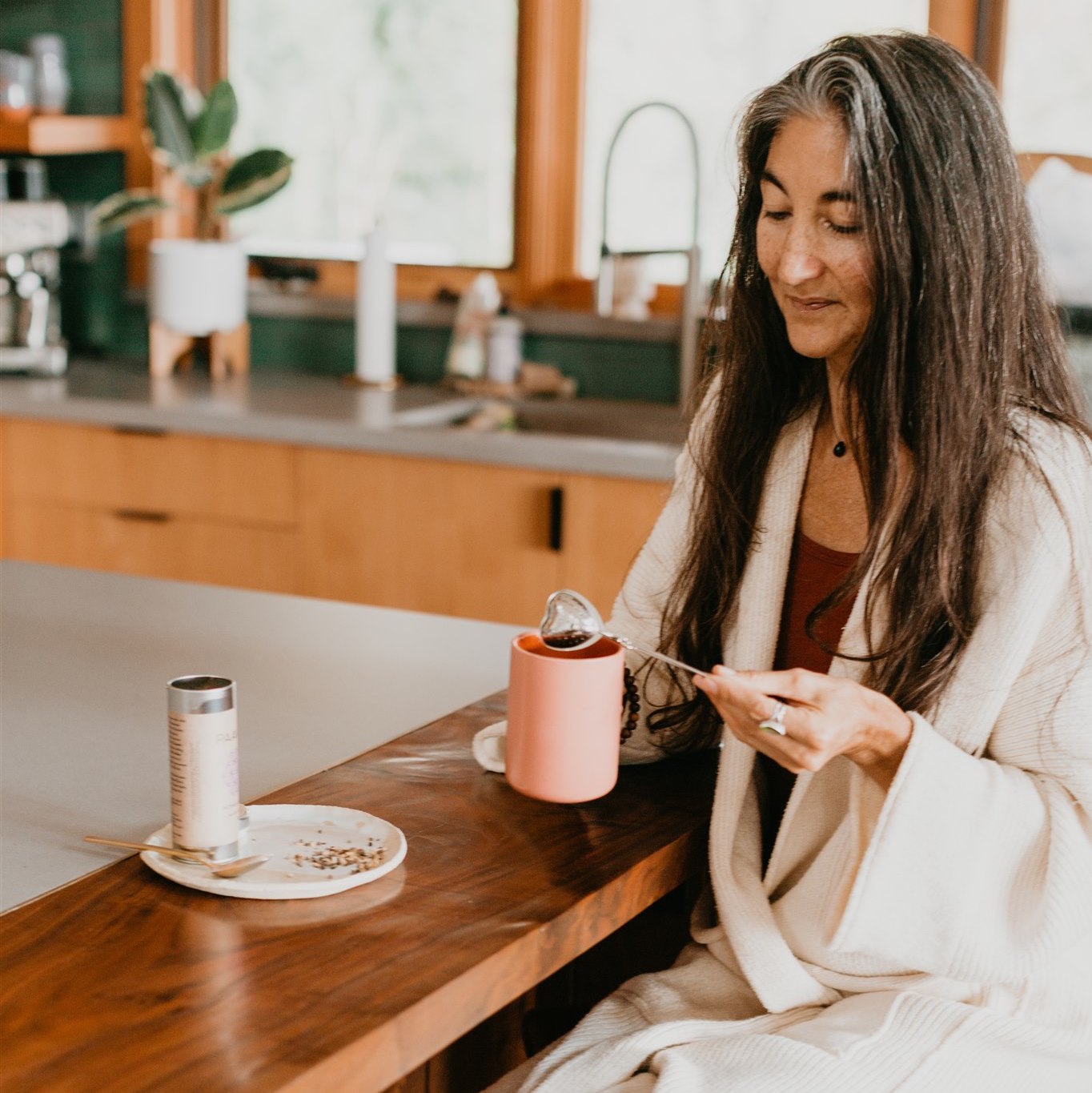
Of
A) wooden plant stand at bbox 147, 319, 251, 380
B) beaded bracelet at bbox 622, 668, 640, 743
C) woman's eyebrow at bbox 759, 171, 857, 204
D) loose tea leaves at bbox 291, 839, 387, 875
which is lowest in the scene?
loose tea leaves at bbox 291, 839, 387, 875

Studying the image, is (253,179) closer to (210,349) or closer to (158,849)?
(210,349)

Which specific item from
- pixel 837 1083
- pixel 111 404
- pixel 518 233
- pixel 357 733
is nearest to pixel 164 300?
pixel 111 404

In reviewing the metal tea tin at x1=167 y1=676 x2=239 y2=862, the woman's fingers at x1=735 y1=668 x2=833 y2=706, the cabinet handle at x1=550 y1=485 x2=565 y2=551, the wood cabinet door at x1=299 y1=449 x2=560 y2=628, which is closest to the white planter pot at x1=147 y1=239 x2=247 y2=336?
the wood cabinet door at x1=299 y1=449 x2=560 y2=628

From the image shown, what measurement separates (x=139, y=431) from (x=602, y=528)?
0.98 meters

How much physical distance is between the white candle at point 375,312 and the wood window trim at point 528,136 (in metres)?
0.21

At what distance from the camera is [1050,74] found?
9.58 ft

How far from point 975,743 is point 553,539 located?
158 cm

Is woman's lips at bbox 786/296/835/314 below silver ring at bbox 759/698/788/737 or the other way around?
the other way around

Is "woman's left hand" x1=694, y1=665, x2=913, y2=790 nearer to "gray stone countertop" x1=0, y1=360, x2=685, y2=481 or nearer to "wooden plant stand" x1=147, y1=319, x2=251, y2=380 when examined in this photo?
"gray stone countertop" x1=0, y1=360, x2=685, y2=481

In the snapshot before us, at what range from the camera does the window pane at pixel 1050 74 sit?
2.89 metres

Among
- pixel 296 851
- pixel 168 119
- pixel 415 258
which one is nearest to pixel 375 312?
pixel 415 258

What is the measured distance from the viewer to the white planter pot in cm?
335

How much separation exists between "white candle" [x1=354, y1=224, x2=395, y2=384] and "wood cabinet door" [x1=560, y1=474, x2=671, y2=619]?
2.61 ft

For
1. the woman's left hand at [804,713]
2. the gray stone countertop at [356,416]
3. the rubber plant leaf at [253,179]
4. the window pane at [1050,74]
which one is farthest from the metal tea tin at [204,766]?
the rubber plant leaf at [253,179]
